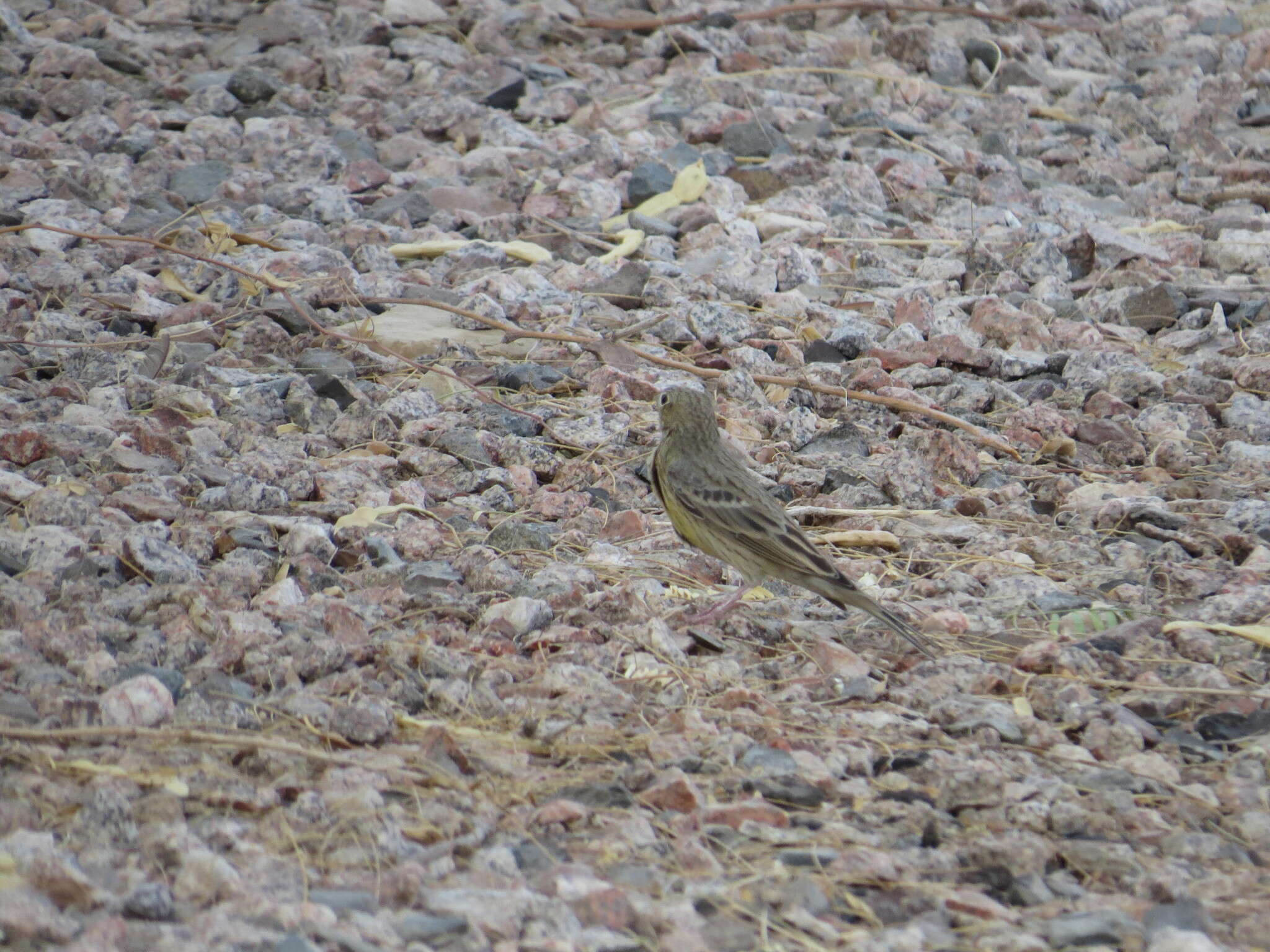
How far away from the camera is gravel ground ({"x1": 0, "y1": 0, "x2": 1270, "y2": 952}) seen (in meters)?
3.17

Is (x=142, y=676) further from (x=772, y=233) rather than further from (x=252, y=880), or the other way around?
(x=772, y=233)

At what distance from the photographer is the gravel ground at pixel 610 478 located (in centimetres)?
317

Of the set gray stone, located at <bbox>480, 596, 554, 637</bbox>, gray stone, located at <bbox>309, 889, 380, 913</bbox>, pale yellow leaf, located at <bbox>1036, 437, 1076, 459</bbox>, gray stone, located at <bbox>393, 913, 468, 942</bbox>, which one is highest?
gray stone, located at <bbox>393, 913, 468, 942</bbox>

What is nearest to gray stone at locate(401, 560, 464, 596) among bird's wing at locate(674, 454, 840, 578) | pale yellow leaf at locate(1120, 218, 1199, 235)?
bird's wing at locate(674, 454, 840, 578)

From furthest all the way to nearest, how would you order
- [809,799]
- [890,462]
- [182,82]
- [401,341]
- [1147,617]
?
[182,82] → [401,341] → [890,462] → [1147,617] → [809,799]

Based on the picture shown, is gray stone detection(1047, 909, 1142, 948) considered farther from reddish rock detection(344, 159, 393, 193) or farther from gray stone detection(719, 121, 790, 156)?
gray stone detection(719, 121, 790, 156)

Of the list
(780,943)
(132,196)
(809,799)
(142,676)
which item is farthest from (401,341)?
(780,943)

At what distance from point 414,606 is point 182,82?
5.80 meters

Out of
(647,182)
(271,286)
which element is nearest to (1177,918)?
(271,286)

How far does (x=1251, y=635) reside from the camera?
449 centimetres

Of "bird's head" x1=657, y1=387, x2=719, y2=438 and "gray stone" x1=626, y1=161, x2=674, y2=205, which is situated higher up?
"bird's head" x1=657, y1=387, x2=719, y2=438

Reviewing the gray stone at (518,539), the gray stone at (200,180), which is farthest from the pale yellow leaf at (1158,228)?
the gray stone at (200,180)

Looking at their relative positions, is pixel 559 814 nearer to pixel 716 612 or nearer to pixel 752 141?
pixel 716 612

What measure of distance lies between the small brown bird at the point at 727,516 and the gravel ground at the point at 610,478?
0.17 m
